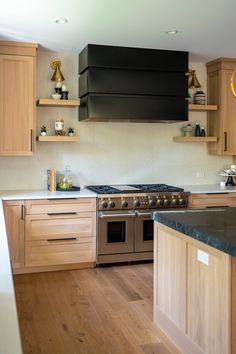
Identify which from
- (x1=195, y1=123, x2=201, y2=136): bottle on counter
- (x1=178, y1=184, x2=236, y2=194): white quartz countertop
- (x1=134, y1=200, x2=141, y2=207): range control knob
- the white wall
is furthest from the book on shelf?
(x1=195, y1=123, x2=201, y2=136): bottle on counter

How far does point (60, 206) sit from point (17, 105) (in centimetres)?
123

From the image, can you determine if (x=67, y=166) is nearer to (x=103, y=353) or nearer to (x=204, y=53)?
(x=204, y=53)

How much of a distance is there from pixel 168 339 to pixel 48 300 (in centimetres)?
124

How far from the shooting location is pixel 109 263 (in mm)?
4805

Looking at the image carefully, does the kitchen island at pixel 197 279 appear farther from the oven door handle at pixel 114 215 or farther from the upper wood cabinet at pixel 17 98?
the upper wood cabinet at pixel 17 98

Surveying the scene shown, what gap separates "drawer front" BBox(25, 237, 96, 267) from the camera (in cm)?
449

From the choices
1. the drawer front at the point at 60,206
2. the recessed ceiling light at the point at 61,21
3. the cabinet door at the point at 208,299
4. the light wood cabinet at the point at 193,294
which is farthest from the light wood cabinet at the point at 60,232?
the cabinet door at the point at 208,299

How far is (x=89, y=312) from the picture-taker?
347cm

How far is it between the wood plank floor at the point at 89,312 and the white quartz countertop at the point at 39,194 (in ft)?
2.79

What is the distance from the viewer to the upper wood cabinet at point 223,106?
533 centimetres

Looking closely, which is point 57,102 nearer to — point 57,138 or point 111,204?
point 57,138

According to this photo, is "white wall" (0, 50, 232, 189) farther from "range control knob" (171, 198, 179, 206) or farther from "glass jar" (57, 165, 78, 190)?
"range control knob" (171, 198, 179, 206)

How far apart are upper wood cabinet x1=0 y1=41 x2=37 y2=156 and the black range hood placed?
620 millimetres

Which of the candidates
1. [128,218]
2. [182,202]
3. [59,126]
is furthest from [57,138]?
[182,202]
